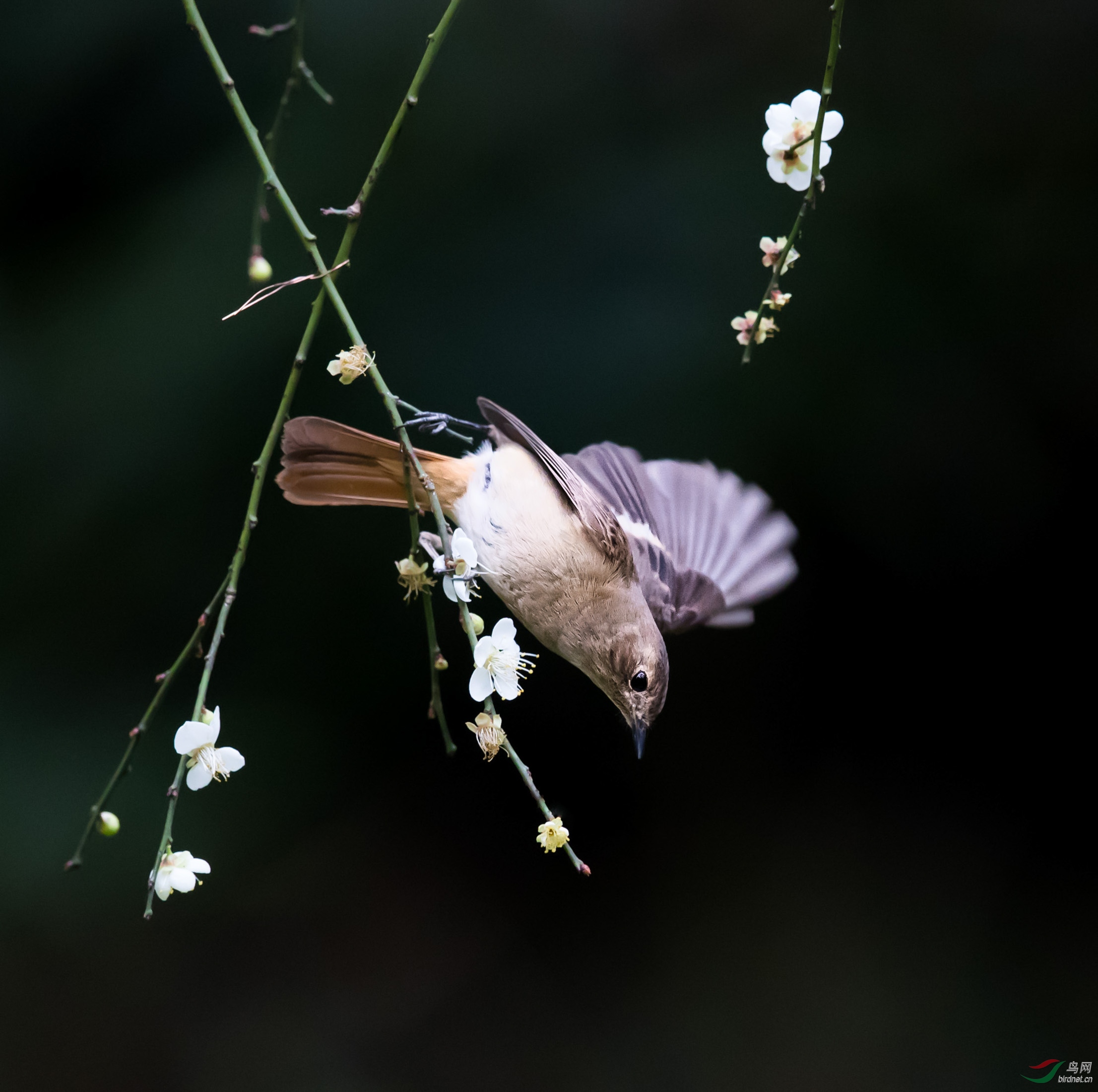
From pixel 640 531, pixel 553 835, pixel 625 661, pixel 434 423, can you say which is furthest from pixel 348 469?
pixel 553 835

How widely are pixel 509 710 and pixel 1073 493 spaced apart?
1.96 metres

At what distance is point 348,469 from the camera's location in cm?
205

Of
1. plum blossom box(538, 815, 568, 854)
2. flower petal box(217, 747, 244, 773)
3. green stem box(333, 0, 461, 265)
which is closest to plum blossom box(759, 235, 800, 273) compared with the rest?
green stem box(333, 0, 461, 265)

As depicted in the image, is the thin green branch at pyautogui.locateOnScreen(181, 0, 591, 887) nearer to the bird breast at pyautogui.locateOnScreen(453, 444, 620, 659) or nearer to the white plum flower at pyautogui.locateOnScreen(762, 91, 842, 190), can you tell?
the white plum flower at pyautogui.locateOnScreen(762, 91, 842, 190)

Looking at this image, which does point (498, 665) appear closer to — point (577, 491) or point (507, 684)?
point (507, 684)

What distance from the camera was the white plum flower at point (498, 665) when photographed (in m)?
1.09

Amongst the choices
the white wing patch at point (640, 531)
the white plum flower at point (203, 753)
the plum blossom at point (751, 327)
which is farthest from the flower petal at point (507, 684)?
the white wing patch at point (640, 531)

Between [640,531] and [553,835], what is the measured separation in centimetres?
156

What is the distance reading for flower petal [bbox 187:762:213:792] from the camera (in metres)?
1.11

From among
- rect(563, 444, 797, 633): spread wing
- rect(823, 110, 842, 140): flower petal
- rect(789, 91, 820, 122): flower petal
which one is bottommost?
rect(563, 444, 797, 633): spread wing

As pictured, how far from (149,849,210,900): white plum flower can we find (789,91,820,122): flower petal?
1.21 meters

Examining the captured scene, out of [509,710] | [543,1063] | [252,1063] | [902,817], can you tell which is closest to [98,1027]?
[252,1063]

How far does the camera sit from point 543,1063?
4.07 m

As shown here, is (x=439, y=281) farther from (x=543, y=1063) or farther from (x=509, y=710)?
(x=543, y=1063)
